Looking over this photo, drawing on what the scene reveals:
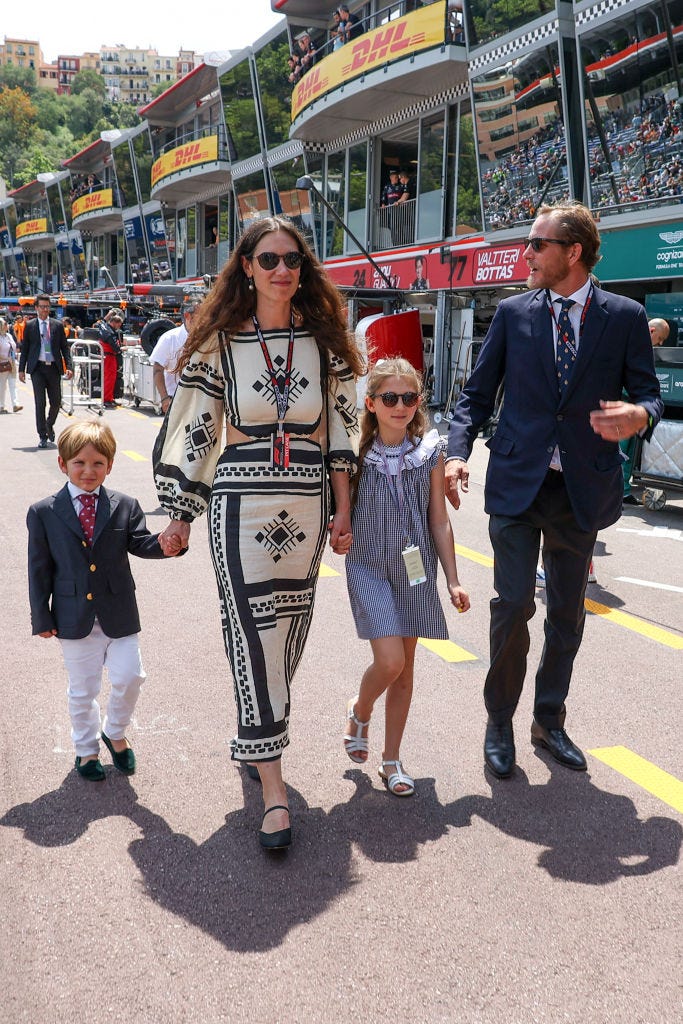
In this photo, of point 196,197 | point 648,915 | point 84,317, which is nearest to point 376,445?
point 648,915

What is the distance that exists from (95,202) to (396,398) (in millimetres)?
54185

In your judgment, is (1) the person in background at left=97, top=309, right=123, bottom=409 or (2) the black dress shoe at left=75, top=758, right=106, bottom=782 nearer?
(2) the black dress shoe at left=75, top=758, right=106, bottom=782

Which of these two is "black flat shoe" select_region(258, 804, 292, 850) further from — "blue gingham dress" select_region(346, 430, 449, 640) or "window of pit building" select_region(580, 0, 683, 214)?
"window of pit building" select_region(580, 0, 683, 214)

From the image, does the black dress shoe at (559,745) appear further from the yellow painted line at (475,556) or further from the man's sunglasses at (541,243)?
the yellow painted line at (475,556)

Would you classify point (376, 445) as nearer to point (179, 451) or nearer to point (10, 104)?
point (179, 451)

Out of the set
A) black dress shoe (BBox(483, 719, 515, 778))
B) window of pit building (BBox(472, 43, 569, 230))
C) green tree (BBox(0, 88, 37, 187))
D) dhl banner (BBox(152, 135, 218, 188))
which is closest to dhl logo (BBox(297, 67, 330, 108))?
window of pit building (BBox(472, 43, 569, 230))

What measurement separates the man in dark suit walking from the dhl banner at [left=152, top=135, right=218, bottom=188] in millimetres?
23921

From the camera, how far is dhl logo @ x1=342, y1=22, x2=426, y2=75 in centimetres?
2016

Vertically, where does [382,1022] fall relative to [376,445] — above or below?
below

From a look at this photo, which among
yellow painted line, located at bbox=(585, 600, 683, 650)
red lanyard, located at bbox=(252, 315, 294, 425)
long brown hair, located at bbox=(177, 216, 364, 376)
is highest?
long brown hair, located at bbox=(177, 216, 364, 376)

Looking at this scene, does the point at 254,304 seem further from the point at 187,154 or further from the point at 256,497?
the point at 187,154

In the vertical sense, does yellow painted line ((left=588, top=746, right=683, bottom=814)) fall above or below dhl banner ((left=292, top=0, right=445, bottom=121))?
below

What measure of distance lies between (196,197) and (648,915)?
42098mm

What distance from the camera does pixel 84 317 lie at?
50531mm
